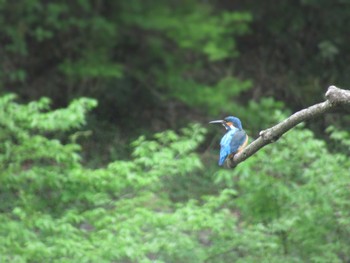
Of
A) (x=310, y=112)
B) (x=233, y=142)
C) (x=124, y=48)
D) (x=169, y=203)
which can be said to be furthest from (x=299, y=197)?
(x=124, y=48)

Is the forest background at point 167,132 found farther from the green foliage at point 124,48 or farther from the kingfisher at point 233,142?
the kingfisher at point 233,142

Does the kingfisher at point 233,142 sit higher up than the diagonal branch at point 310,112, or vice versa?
the kingfisher at point 233,142

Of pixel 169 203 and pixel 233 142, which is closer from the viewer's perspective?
pixel 233 142

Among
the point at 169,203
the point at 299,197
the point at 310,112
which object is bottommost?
the point at 310,112

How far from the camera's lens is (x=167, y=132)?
7.89 m

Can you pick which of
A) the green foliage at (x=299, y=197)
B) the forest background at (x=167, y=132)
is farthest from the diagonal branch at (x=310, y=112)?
the green foliage at (x=299, y=197)

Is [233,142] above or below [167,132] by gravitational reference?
below

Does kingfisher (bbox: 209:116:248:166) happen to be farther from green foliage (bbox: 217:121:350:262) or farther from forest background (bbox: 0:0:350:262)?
green foliage (bbox: 217:121:350:262)

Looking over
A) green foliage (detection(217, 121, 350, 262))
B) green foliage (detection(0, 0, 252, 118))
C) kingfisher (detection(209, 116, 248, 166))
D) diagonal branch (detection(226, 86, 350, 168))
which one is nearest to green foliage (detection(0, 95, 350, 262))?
green foliage (detection(217, 121, 350, 262))

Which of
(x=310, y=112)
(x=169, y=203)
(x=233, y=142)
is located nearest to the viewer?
(x=310, y=112)

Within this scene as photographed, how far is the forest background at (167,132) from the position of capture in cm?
723

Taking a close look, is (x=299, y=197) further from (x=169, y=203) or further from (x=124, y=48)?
(x=124, y=48)

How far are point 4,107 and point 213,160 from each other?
10.5 feet

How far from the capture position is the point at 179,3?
12.7 m
